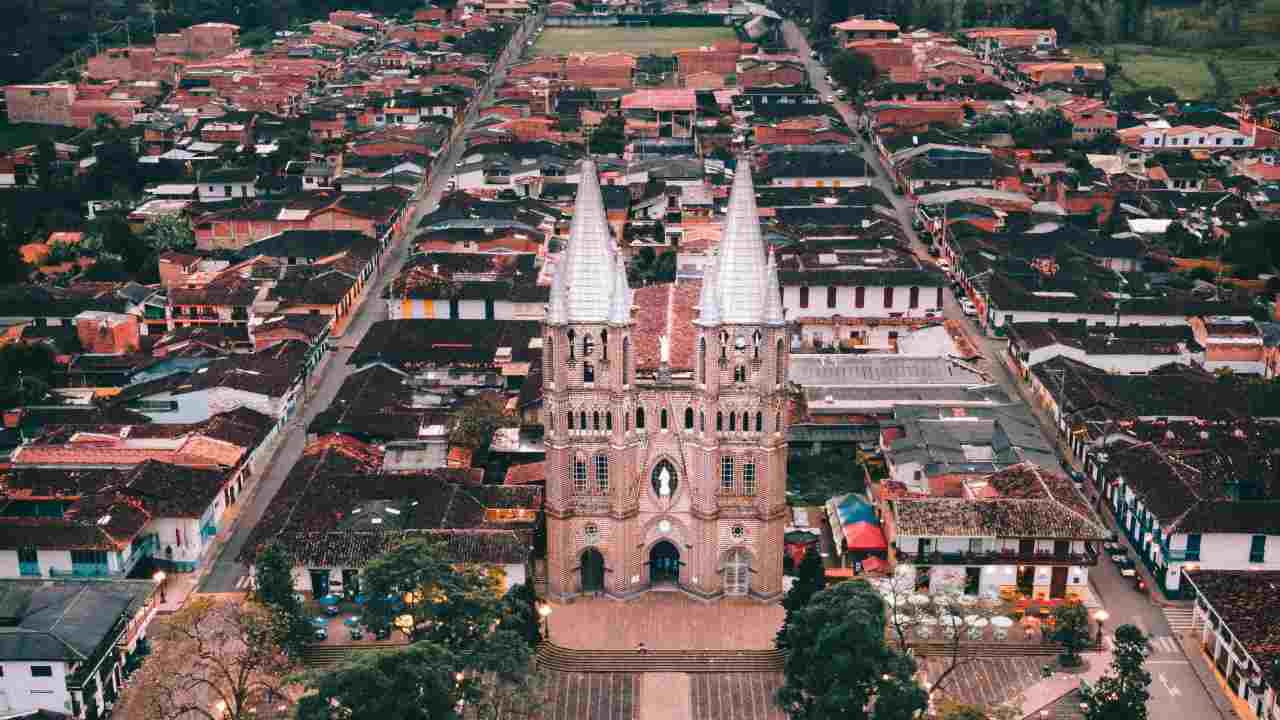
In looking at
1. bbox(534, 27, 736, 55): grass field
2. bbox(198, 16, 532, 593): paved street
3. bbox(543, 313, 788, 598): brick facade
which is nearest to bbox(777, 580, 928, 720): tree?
bbox(543, 313, 788, 598): brick facade

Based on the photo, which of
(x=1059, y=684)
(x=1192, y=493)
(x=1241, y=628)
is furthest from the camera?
(x=1192, y=493)

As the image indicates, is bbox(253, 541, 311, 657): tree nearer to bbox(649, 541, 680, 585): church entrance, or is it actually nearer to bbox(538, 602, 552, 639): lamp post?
bbox(538, 602, 552, 639): lamp post

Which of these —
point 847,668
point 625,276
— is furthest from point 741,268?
point 847,668

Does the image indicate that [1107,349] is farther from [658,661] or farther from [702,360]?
[658,661]

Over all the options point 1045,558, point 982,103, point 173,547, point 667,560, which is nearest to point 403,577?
point 667,560

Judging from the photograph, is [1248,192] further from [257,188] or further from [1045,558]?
[257,188]

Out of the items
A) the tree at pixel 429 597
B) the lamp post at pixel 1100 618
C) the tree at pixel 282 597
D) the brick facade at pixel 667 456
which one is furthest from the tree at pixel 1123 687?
the tree at pixel 282 597
